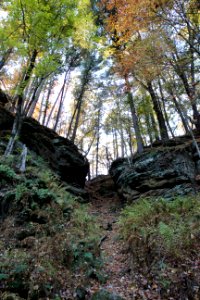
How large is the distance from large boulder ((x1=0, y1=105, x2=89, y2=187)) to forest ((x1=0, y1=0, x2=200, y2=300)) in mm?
82

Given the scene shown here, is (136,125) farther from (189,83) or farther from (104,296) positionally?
(104,296)

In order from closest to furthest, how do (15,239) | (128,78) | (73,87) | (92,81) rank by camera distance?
(15,239)
(128,78)
(92,81)
(73,87)

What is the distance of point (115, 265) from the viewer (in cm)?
634

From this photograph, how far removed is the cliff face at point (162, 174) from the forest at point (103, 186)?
64 mm

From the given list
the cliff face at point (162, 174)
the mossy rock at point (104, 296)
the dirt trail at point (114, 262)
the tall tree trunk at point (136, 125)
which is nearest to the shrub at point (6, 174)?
the dirt trail at point (114, 262)

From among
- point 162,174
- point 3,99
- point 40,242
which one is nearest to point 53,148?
point 3,99

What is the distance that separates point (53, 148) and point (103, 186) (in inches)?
248

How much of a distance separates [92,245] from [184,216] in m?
3.33

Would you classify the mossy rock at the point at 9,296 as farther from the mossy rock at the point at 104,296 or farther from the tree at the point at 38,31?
the tree at the point at 38,31

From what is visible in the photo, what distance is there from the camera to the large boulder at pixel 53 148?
46.6 ft

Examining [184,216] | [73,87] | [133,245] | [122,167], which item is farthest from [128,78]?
[133,245]

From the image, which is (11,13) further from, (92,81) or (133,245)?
(92,81)

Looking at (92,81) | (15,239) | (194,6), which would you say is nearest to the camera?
(15,239)

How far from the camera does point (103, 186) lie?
63.4ft
